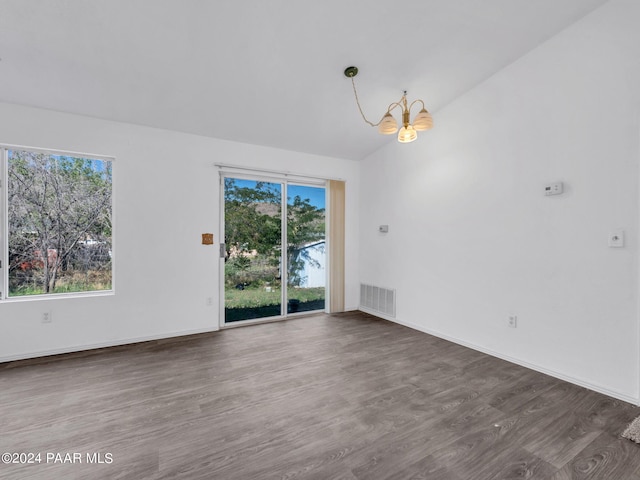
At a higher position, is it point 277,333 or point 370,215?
point 370,215

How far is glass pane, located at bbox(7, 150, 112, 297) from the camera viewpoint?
3010 millimetres

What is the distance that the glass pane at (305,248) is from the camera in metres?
4.54

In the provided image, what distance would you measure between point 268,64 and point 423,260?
2.99 metres

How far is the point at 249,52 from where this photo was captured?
2570 millimetres

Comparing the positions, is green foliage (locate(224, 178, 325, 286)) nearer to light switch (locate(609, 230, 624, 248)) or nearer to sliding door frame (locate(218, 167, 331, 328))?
sliding door frame (locate(218, 167, 331, 328))

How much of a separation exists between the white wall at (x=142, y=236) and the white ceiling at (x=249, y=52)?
0.78 ft

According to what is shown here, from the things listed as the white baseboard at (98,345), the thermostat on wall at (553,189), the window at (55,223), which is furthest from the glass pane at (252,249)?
the thermostat on wall at (553,189)

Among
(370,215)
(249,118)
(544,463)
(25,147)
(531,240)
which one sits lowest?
(544,463)

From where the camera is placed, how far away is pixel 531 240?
277 cm

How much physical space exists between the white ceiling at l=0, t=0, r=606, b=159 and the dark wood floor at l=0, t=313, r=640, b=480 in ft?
8.95

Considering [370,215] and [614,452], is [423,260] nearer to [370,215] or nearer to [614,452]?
[370,215]

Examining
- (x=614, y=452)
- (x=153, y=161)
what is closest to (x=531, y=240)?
(x=614, y=452)

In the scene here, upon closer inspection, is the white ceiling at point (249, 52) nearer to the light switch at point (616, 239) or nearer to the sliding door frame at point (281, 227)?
the sliding door frame at point (281, 227)

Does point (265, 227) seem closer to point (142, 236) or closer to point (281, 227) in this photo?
point (281, 227)
